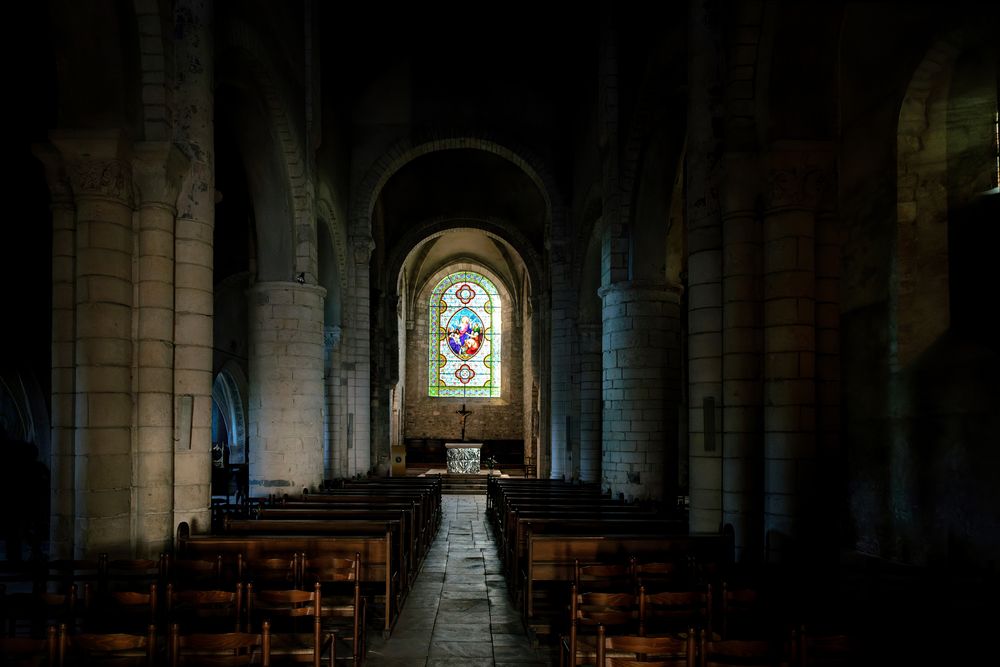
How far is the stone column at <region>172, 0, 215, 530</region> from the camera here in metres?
8.67

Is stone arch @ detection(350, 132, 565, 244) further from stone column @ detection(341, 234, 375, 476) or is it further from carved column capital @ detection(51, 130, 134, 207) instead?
carved column capital @ detection(51, 130, 134, 207)

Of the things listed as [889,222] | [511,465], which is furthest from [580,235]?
[511,465]

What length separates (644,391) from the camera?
47.5 feet

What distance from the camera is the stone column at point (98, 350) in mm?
7910

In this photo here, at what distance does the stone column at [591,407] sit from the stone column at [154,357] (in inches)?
442

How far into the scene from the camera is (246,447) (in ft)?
76.1

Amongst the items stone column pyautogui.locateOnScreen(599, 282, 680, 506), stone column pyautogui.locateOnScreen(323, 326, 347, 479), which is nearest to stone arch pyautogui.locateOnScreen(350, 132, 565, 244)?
stone column pyautogui.locateOnScreen(323, 326, 347, 479)

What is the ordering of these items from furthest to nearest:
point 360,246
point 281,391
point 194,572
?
point 360,246, point 281,391, point 194,572

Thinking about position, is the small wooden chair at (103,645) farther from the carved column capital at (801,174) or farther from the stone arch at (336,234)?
the stone arch at (336,234)

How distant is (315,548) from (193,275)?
10.2 ft

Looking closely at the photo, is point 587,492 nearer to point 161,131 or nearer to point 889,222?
point 889,222

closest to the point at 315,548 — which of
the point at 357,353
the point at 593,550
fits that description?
the point at 593,550

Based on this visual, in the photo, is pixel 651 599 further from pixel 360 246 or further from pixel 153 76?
pixel 360 246

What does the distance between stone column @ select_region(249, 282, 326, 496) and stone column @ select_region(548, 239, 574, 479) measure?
8299 mm
